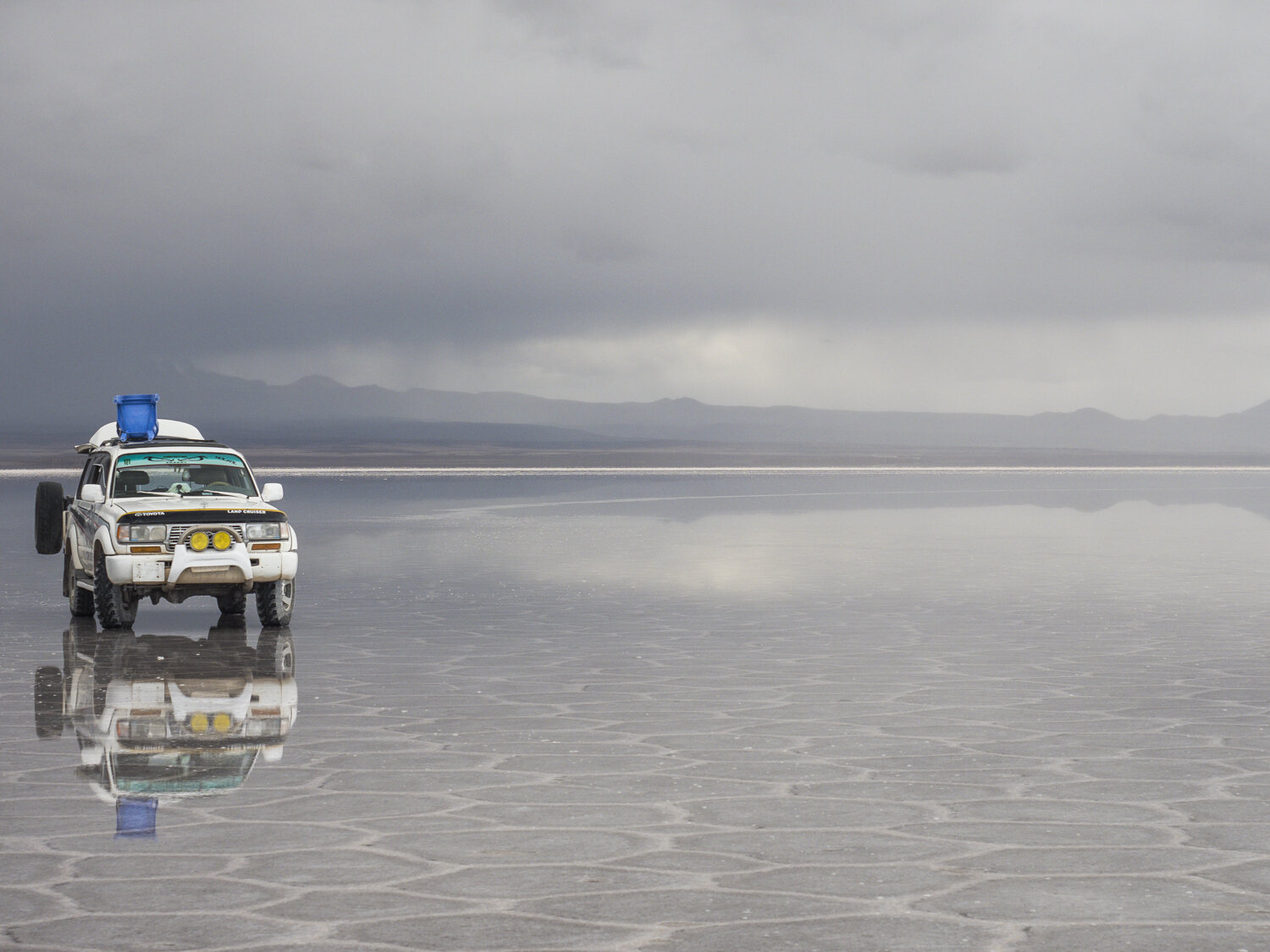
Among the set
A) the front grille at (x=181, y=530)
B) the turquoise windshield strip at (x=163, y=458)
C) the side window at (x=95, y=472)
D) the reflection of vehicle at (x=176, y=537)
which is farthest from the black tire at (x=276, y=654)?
the side window at (x=95, y=472)

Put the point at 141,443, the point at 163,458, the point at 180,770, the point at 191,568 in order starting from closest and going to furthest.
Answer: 1. the point at 180,770
2. the point at 191,568
3. the point at 163,458
4. the point at 141,443

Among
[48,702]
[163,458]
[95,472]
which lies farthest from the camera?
[95,472]

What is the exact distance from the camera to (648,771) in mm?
8578

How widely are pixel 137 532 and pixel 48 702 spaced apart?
15.9 feet

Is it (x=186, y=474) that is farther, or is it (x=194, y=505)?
Result: (x=186, y=474)

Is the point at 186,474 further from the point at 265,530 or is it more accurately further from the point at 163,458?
the point at 265,530

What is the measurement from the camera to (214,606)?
19.3 m

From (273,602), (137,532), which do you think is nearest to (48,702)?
(137,532)

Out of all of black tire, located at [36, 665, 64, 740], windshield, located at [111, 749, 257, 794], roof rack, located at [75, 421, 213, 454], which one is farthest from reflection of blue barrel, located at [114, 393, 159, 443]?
windshield, located at [111, 749, 257, 794]

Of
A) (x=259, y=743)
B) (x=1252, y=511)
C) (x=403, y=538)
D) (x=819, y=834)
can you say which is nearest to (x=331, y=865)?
(x=819, y=834)

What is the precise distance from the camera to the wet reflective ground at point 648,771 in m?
5.81

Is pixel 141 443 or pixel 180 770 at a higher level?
pixel 141 443

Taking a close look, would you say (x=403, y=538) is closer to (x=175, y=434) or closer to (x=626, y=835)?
(x=175, y=434)

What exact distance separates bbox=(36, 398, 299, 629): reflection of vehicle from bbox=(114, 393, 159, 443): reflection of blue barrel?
1.18ft
